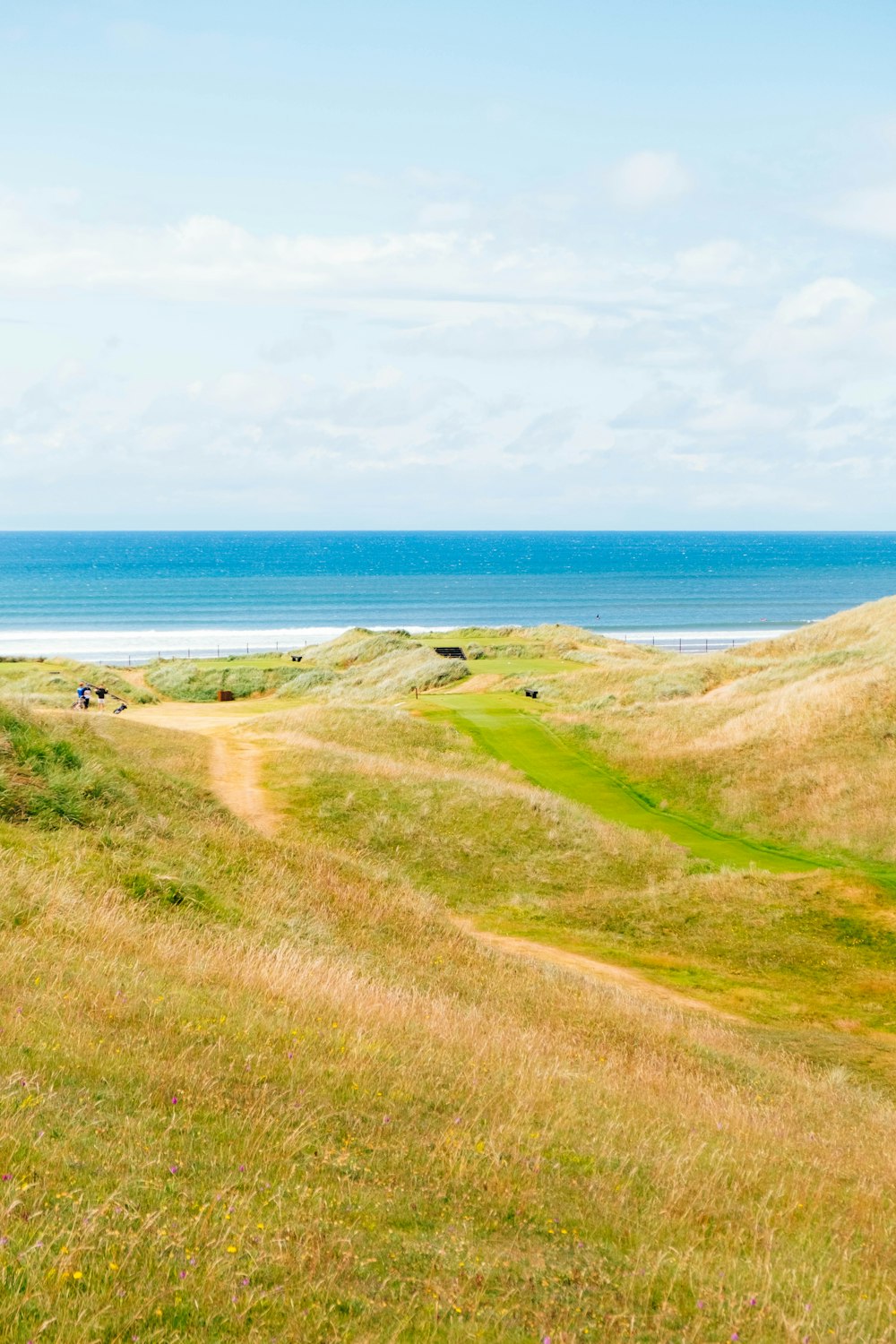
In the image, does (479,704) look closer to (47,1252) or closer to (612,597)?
(47,1252)

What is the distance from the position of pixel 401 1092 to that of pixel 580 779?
2507cm

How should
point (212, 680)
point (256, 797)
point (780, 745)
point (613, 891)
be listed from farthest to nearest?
1. point (212, 680)
2. point (780, 745)
3. point (256, 797)
4. point (613, 891)

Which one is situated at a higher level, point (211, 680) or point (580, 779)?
point (211, 680)

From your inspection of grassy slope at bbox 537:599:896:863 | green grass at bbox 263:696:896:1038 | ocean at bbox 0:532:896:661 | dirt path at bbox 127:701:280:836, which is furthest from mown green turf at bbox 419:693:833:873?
ocean at bbox 0:532:896:661

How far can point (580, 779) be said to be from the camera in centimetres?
3200

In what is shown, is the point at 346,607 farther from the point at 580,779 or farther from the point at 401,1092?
the point at 401,1092

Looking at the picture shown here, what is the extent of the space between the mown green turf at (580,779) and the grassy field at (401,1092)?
3.38 meters

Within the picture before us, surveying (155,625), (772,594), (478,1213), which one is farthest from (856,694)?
(772,594)

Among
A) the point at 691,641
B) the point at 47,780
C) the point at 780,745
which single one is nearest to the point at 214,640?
the point at 691,641

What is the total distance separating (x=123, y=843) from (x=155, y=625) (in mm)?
101960

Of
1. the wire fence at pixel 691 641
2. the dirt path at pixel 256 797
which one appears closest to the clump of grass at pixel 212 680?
the dirt path at pixel 256 797

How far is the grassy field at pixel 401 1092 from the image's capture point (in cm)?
467

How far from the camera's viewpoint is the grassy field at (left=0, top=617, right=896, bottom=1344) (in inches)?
184

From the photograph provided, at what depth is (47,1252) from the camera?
4254 mm
